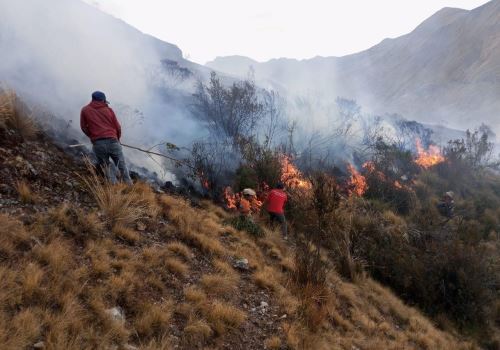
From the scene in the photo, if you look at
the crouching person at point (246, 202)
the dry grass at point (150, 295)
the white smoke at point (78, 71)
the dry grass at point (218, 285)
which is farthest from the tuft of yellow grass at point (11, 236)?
the crouching person at point (246, 202)

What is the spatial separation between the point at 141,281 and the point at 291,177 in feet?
22.3

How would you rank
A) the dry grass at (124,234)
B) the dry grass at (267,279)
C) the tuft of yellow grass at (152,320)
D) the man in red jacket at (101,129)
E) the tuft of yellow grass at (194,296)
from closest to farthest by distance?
the tuft of yellow grass at (152,320) < the tuft of yellow grass at (194,296) < the dry grass at (124,234) < the dry grass at (267,279) < the man in red jacket at (101,129)

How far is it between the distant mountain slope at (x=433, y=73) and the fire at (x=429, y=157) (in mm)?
19060

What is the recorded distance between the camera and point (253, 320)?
154 inches

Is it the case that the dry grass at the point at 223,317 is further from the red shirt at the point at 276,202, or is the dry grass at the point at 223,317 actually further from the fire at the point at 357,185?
the fire at the point at 357,185

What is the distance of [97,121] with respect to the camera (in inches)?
205

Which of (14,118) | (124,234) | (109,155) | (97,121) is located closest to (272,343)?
(124,234)

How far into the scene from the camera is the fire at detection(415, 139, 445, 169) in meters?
16.4

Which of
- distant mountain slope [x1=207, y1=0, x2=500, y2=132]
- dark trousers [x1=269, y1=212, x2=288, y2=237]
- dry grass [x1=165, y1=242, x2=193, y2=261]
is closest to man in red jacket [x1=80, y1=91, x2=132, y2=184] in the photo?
dry grass [x1=165, y1=242, x2=193, y2=261]

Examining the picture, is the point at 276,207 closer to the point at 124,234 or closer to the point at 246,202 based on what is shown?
the point at 246,202

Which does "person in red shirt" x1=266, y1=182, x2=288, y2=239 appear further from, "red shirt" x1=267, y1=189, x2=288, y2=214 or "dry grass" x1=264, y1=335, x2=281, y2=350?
"dry grass" x1=264, y1=335, x2=281, y2=350

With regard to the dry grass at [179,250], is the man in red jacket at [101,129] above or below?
above

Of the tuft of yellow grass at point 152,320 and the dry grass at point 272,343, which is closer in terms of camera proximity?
the tuft of yellow grass at point 152,320

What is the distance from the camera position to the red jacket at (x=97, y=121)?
17.0 ft
